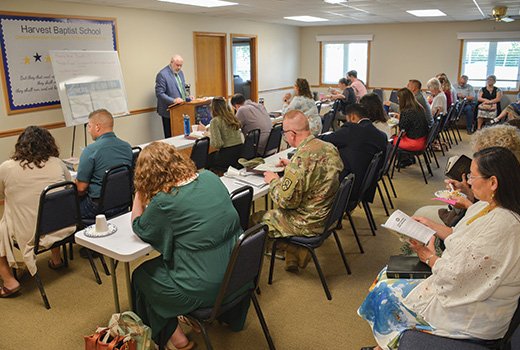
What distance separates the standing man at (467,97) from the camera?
9.10m

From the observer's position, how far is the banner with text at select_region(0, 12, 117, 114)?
16.4ft

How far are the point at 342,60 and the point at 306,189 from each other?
8963 millimetres

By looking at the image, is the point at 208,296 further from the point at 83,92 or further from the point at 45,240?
the point at 83,92

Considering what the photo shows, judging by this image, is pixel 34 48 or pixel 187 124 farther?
pixel 34 48

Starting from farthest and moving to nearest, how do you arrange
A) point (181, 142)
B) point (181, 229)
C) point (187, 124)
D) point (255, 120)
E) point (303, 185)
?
1. point (255, 120)
2. point (187, 124)
3. point (181, 142)
4. point (303, 185)
5. point (181, 229)

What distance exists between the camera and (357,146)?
11.6 ft

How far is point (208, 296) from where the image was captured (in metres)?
2.04

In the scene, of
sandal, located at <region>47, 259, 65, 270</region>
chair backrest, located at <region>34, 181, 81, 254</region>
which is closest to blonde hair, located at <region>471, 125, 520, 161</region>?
chair backrest, located at <region>34, 181, 81, 254</region>

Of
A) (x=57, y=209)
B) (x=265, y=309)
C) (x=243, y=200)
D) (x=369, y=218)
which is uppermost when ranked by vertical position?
(x=243, y=200)

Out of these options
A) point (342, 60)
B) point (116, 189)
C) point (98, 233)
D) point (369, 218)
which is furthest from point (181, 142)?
point (342, 60)

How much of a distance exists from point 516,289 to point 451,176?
1365 millimetres

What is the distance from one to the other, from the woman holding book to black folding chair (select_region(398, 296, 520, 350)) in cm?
2

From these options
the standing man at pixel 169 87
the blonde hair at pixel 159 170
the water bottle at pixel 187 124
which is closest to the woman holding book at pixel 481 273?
the blonde hair at pixel 159 170

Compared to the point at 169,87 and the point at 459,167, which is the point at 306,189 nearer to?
the point at 459,167
